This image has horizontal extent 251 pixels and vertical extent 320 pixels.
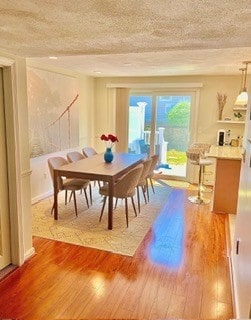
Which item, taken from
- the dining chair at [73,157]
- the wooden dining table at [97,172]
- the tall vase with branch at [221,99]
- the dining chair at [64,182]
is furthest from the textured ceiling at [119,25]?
the tall vase with branch at [221,99]

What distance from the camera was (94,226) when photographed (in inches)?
146

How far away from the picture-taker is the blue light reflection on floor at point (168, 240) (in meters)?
2.93

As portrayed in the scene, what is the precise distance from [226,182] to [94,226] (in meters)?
2.15

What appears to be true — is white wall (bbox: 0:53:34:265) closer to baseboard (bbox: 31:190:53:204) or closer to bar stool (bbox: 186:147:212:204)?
baseboard (bbox: 31:190:53:204)

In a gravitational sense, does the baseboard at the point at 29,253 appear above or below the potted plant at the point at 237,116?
below

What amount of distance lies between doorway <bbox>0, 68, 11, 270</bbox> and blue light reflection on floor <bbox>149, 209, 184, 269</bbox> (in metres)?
1.52

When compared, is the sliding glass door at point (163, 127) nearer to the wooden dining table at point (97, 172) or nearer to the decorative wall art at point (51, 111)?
the decorative wall art at point (51, 111)

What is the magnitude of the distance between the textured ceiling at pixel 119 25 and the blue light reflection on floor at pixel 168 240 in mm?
2146

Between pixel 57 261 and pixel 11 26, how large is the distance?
2.26m

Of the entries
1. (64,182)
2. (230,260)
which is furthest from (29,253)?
(230,260)

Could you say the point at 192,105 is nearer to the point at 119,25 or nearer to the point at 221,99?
the point at 221,99

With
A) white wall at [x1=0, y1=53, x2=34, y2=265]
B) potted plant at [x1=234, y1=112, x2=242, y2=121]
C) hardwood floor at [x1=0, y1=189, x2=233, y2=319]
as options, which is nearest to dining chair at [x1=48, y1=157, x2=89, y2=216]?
hardwood floor at [x1=0, y1=189, x2=233, y2=319]

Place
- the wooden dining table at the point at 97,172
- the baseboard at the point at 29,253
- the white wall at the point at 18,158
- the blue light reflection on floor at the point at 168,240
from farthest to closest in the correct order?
the wooden dining table at the point at 97,172 → the blue light reflection on floor at the point at 168,240 → the baseboard at the point at 29,253 → the white wall at the point at 18,158

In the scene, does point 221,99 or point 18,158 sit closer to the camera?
point 18,158
